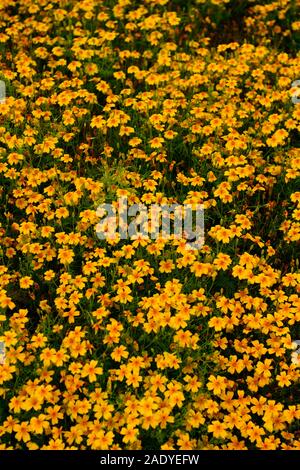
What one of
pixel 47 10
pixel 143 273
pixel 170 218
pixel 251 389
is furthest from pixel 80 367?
pixel 47 10

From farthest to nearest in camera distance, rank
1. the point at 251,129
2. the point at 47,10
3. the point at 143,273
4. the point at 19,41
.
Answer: the point at 47,10
the point at 19,41
the point at 251,129
the point at 143,273

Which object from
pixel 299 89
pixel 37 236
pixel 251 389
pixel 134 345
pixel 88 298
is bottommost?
pixel 251 389

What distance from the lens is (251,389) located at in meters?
4.64

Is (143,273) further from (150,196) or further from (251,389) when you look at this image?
(251,389)

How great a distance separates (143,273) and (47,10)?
14.5 feet

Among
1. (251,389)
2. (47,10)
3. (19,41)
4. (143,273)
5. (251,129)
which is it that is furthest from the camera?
(47,10)

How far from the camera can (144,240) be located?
17.5ft

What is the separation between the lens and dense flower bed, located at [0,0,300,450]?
4520 millimetres

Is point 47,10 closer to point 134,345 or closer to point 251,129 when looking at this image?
point 251,129

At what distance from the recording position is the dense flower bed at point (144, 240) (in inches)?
178
